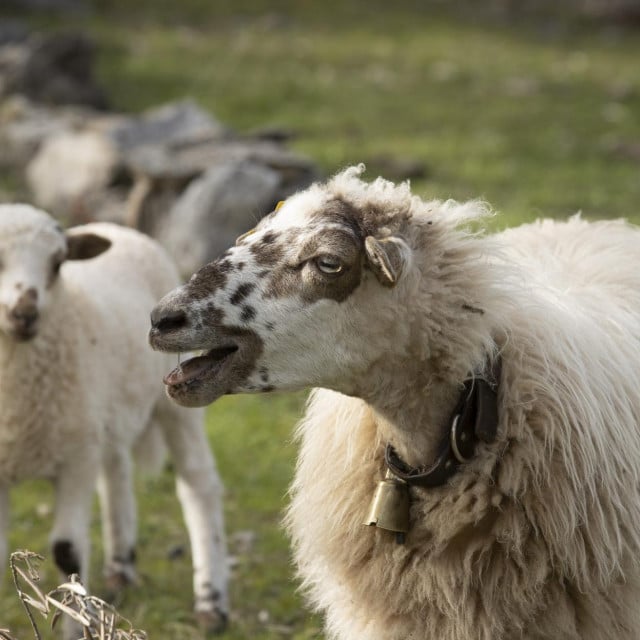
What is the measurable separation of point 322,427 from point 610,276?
4.28 ft

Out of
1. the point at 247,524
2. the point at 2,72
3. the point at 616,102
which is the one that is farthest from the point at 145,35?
the point at 247,524

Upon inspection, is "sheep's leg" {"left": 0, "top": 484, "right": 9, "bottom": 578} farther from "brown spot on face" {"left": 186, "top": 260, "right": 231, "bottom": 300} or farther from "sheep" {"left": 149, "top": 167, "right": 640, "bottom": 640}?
"brown spot on face" {"left": 186, "top": 260, "right": 231, "bottom": 300}

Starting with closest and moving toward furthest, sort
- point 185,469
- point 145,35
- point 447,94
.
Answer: point 185,469 < point 447,94 < point 145,35

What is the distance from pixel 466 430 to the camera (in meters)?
3.45

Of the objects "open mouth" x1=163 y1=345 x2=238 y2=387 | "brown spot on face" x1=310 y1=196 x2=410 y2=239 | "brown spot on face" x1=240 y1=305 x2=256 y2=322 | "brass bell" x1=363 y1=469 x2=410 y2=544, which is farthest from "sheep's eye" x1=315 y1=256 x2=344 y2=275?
"brass bell" x1=363 y1=469 x2=410 y2=544

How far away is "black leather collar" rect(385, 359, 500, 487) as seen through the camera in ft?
11.2

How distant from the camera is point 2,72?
51.4 feet

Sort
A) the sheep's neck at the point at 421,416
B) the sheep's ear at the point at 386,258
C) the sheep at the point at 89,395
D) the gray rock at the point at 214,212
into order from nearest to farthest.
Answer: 1. the sheep's ear at the point at 386,258
2. the sheep's neck at the point at 421,416
3. the sheep at the point at 89,395
4. the gray rock at the point at 214,212

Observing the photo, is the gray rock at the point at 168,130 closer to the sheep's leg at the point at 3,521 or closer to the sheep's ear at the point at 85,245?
the sheep's ear at the point at 85,245

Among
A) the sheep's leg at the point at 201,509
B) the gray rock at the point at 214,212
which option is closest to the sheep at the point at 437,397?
the sheep's leg at the point at 201,509

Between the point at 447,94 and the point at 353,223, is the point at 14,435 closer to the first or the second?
the point at 353,223

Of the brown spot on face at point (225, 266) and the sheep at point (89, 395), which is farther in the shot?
Result: the sheep at point (89, 395)

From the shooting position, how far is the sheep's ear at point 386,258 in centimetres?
321

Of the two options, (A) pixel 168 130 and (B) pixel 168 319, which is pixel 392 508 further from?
(A) pixel 168 130
